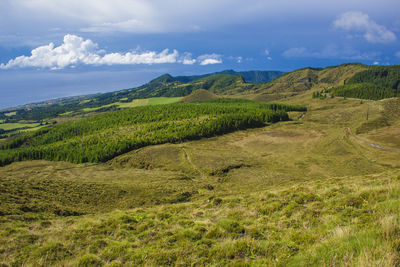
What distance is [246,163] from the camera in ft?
184

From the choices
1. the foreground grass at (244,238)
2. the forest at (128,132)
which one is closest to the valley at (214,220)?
the foreground grass at (244,238)

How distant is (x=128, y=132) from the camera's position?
100062 mm

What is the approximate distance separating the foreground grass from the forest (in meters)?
67.7

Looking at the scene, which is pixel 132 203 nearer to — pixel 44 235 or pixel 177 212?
pixel 177 212

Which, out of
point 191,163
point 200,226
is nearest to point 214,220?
point 200,226

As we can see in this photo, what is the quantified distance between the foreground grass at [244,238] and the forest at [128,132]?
2665 inches

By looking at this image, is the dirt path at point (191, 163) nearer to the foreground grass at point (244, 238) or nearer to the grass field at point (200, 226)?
the grass field at point (200, 226)

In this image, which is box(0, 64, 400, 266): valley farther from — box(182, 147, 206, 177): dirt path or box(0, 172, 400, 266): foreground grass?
box(182, 147, 206, 177): dirt path

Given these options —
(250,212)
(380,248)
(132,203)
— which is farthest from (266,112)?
(380,248)

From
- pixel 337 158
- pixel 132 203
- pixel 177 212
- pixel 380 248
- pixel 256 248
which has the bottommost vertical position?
pixel 337 158

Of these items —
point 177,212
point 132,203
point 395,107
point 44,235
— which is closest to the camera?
point 44,235

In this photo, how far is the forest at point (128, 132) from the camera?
270 ft

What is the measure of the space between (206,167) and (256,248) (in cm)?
4690

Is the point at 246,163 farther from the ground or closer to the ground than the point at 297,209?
closer to the ground
